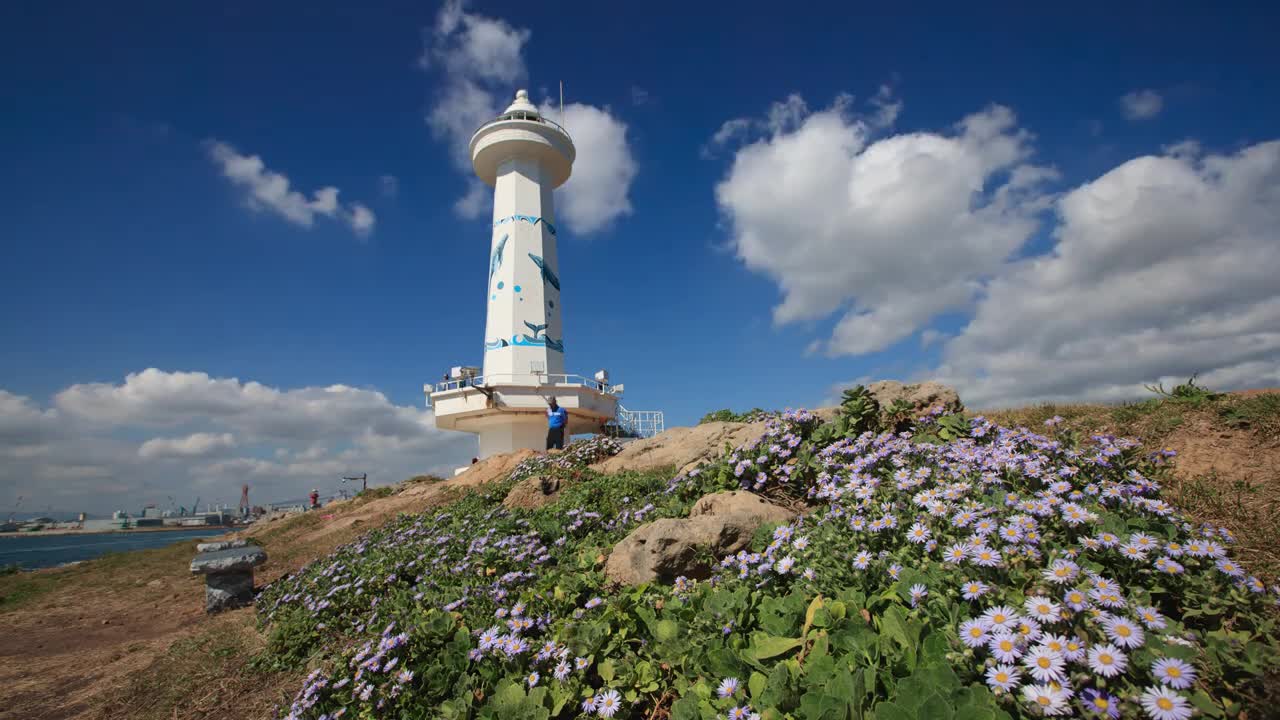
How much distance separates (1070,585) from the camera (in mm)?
2326

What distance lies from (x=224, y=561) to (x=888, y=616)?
30.2 ft

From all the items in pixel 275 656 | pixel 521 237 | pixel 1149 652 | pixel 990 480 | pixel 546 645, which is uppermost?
pixel 521 237

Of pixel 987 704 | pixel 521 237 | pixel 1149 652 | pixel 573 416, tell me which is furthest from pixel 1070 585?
pixel 521 237

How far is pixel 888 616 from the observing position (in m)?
2.49

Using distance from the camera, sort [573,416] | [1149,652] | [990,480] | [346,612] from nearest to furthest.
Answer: [1149,652] < [990,480] < [346,612] < [573,416]

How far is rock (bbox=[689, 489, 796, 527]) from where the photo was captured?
168 inches

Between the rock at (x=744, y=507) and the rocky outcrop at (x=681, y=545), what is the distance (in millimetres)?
10

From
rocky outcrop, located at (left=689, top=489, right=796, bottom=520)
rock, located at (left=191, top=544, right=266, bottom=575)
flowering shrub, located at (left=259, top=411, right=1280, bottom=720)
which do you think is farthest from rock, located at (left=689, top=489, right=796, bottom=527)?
rock, located at (left=191, top=544, right=266, bottom=575)

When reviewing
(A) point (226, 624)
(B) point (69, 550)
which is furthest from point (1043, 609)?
(B) point (69, 550)

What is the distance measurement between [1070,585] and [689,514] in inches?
123

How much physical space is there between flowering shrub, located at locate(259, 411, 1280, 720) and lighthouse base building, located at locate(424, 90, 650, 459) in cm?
1958

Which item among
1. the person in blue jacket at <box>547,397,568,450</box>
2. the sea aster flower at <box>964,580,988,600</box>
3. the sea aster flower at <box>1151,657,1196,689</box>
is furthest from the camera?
the person in blue jacket at <box>547,397,568,450</box>

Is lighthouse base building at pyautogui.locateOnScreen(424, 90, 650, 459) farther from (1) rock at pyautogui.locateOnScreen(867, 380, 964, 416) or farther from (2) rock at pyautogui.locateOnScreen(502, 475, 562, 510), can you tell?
(1) rock at pyautogui.locateOnScreen(867, 380, 964, 416)

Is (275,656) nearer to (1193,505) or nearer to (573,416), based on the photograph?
(1193,505)
